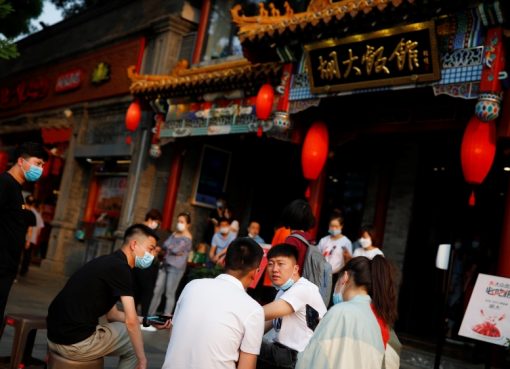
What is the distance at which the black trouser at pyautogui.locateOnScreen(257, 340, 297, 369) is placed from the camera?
12.6 feet

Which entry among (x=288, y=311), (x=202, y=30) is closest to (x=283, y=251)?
(x=288, y=311)

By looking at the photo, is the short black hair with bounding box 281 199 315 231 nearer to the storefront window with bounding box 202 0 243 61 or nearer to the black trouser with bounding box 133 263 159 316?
the black trouser with bounding box 133 263 159 316

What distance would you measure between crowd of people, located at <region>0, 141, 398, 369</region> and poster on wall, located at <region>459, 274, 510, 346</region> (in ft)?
5.99

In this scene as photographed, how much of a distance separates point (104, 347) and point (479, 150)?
4.68 m

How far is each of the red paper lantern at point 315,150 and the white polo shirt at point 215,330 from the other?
5.49 m

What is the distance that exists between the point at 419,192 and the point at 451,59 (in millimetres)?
3691

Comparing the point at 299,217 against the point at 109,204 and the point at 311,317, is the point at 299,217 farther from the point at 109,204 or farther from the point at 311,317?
the point at 109,204

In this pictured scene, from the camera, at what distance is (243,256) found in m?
3.23

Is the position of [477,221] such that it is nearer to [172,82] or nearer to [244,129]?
[244,129]

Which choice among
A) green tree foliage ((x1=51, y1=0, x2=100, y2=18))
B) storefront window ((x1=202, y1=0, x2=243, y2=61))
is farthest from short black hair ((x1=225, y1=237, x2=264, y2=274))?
green tree foliage ((x1=51, y1=0, x2=100, y2=18))

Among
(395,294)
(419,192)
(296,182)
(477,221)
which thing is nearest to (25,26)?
(296,182)

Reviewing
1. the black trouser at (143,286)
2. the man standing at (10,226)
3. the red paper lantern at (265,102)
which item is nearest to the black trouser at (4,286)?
the man standing at (10,226)

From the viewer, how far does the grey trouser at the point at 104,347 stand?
12.6 feet

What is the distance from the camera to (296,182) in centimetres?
1282
